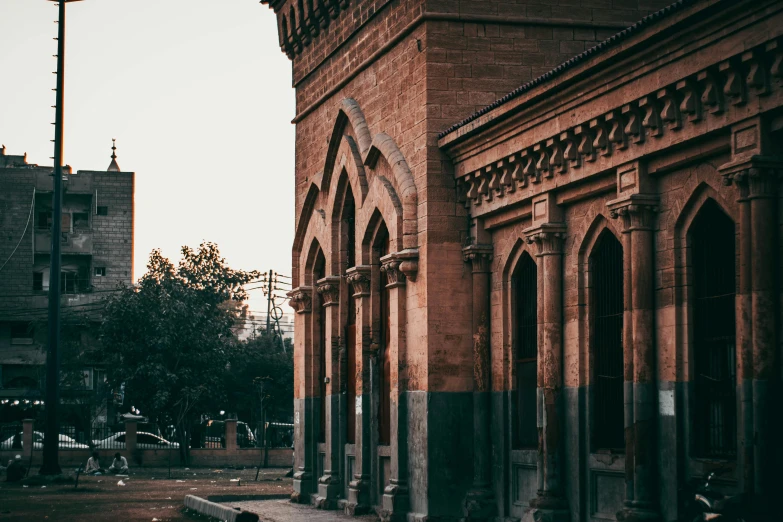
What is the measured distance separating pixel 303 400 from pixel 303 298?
212 cm

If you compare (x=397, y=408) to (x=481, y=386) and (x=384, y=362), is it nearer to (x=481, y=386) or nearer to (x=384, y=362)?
(x=481, y=386)

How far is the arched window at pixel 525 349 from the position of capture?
18297 mm

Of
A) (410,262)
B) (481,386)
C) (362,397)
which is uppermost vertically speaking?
(410,262)

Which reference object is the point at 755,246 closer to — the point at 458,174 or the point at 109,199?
the point at 458,174

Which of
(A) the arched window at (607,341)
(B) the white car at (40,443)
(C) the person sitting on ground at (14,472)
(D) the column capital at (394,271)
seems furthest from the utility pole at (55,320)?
(A) the arched window at (607,341)

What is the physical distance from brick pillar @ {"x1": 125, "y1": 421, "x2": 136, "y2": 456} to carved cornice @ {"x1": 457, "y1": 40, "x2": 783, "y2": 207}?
3109cm

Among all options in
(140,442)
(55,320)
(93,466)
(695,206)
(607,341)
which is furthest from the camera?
(140,442)

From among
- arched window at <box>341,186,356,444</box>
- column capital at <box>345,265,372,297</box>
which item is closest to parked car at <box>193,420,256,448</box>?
arched window at <box>341,186,356,444</box>

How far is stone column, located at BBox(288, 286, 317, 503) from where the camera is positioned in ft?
85.9

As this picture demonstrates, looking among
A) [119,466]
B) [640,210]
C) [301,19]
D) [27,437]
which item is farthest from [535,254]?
[27,437]

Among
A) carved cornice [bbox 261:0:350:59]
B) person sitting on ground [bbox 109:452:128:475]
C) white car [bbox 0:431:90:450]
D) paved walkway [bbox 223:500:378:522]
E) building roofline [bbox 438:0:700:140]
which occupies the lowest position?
person sitting on ground [bbox 109:452:128:475]

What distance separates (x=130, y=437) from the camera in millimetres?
48094

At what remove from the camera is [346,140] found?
23938 millimetres

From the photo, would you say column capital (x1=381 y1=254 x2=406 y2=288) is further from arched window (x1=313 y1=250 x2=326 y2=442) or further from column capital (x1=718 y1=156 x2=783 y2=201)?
column capital (x1=718 y1=156 x2=783 y2=201)
